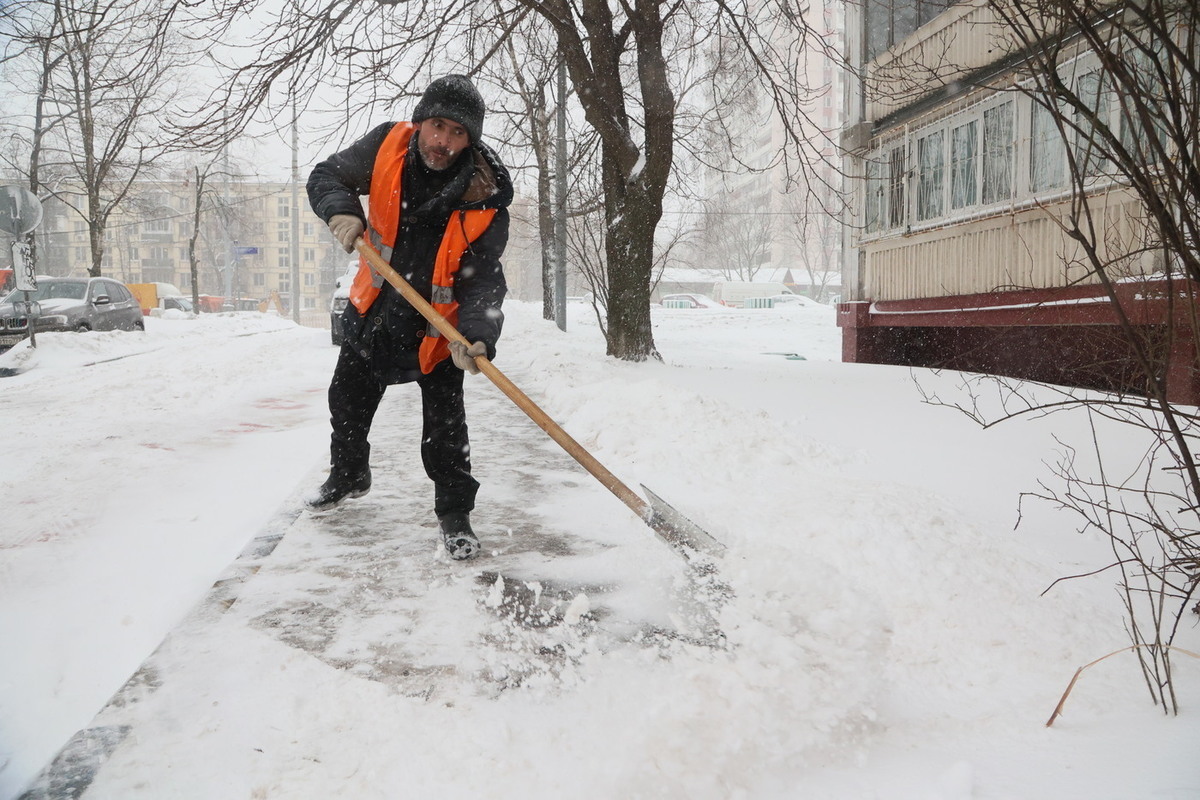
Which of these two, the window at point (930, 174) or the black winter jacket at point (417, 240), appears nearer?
the black winter jacket at point (417, 240)

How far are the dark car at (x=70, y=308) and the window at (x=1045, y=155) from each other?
43.6 feet

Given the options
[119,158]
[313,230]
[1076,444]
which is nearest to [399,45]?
[1076,444]

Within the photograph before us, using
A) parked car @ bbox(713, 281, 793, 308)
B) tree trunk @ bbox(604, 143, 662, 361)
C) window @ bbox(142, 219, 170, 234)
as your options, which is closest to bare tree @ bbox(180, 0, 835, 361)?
tree trunk @ bbox(604, 143, 662, 361)

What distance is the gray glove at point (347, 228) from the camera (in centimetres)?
291

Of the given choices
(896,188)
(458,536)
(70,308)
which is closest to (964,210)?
(896,188)

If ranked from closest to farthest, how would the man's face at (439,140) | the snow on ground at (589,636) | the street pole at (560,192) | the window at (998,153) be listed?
the snow on ground at (589,636) < the man's face at (439,140) < the window at (998,153) < the street pole at (560,192)

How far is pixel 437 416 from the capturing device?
3123mm

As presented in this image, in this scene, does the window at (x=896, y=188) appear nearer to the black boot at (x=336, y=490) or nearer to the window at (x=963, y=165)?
the window at (x=963, y=165)

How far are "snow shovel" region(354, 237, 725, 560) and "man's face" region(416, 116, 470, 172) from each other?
40 cm

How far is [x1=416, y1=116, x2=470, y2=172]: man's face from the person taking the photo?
2.86 m

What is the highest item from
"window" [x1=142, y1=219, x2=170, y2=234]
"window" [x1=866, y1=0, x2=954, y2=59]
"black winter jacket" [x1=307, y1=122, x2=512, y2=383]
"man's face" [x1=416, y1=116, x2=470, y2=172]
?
"window" [x1=142, y1=219, x2=170, y2=234]

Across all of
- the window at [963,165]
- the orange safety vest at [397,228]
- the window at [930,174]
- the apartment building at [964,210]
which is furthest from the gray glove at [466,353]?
the window at [930,174]

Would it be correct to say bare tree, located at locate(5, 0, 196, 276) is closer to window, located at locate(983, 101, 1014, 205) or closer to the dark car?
the dark car

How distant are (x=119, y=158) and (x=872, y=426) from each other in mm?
24110
